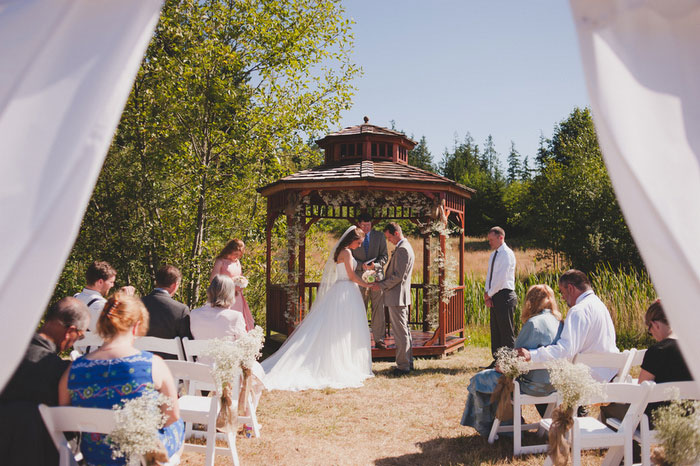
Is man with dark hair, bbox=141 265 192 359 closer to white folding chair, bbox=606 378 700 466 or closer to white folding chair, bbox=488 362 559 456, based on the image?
white folding chair, bbox=488 362 559 456

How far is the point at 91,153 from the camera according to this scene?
196cm

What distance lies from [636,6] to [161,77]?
10.6m

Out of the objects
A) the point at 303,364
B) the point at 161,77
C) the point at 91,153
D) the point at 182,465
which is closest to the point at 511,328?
the point at 303,364

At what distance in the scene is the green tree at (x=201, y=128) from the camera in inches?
436

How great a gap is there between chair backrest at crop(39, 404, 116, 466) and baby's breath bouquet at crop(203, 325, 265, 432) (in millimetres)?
1267

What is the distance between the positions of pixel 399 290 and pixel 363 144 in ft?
13.8

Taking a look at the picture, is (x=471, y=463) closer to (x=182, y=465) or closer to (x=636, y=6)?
(x=182, y=465)

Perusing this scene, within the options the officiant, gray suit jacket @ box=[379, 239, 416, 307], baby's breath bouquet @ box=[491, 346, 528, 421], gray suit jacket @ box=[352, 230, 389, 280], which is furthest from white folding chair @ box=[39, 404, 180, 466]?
gray suit jacket @ box=[352, 230, 389, 280]

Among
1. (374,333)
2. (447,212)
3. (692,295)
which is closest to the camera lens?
(692,295)

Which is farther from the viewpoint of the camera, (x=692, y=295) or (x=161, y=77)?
(x=161, y=77)

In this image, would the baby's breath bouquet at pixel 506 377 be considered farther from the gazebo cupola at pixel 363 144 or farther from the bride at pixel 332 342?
the gazebo cupola at pixel 363 144

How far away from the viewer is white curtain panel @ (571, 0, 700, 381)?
1855mm

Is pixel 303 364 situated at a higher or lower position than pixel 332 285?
lower

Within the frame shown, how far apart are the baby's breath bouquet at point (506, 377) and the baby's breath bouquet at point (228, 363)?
2.32 meters
